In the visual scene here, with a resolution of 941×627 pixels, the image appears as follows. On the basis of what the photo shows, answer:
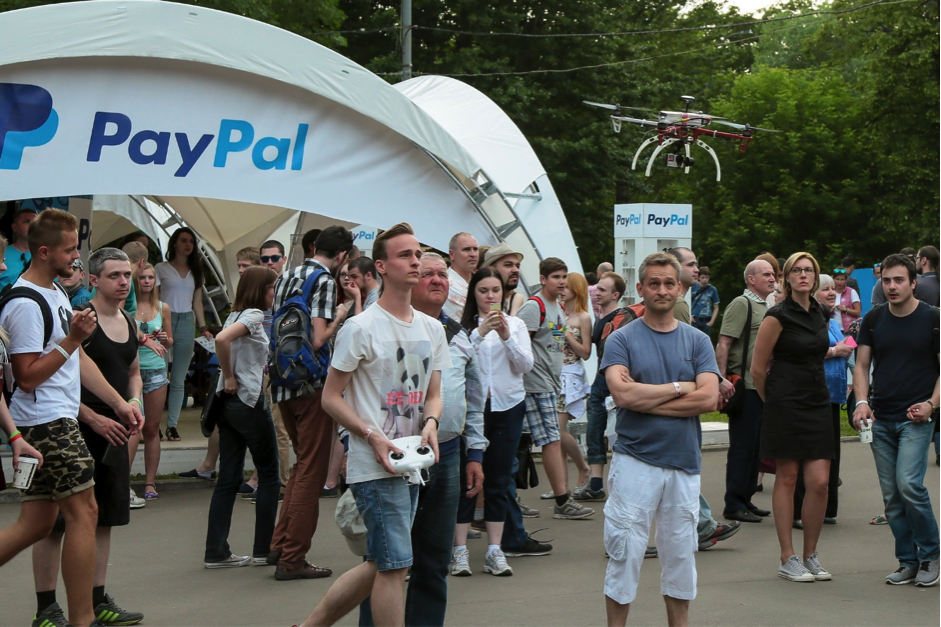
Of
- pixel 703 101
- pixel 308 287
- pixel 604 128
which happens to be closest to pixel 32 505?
pixel 308 287

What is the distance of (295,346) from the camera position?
702 cm

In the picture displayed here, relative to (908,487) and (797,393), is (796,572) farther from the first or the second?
(797,393)

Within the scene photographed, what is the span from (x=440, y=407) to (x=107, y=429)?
5.88ft

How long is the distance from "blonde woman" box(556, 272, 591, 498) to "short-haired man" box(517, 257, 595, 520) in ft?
2.52

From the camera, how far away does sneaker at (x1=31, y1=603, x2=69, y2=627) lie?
Result: 219 inches

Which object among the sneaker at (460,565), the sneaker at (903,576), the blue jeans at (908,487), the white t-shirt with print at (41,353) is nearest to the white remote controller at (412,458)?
the white t-shirt with print at (41,353)

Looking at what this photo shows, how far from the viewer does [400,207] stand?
1023cm

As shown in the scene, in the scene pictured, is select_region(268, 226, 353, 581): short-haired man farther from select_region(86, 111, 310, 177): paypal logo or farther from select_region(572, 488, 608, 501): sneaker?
select_region(572, 488, 608, 501): sneaker

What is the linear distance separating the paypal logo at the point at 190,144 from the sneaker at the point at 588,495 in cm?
366

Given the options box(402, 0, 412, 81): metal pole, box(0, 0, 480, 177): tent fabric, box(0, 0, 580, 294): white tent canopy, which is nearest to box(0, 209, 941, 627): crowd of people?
box(0, 0, 580, 294): white tent canopy

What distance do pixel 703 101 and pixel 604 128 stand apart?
9726 millimetres

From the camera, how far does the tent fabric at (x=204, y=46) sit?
29.3 ft

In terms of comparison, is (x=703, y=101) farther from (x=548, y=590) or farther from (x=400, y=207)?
(x=548, y=590)

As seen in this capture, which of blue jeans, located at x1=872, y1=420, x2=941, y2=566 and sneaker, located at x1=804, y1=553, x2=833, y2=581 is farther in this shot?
sneaker, located at x1=804, y1=553, x2=833, y2=581
